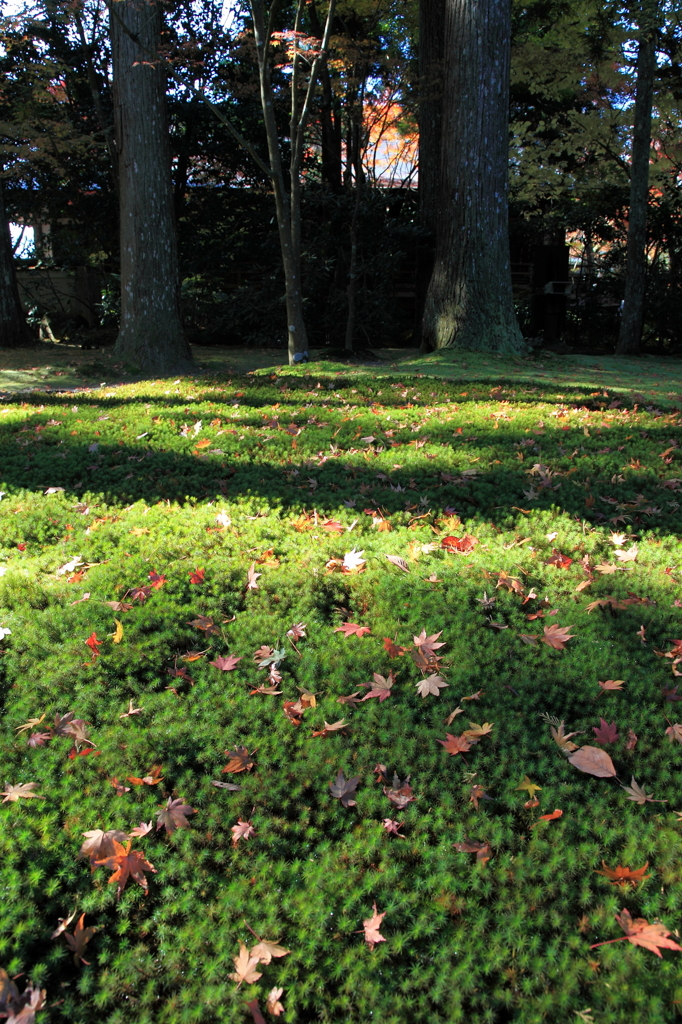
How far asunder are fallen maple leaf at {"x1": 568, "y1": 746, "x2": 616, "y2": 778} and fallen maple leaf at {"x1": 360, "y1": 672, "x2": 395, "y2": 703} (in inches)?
28.8

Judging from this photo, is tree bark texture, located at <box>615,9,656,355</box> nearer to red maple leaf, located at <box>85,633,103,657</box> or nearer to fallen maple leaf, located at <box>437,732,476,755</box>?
fallen maple leaf, located at <box>437,732,476,755</box>

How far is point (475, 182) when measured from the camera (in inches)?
417

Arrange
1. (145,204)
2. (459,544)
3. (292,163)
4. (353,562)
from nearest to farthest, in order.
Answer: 1. (353,562)
2. (459,544)
3. (292,163)
4. (145,204)

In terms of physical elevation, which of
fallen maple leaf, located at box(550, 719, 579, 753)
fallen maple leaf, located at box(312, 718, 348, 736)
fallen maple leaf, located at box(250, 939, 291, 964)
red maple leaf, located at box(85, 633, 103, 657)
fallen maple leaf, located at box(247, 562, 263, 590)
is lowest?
fallen maple leaf, located at box(250, 939, 291, 964)

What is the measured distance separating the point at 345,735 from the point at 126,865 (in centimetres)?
88

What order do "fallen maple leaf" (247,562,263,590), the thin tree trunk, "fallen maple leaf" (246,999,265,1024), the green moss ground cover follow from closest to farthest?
"fallen maple leaf" (246,999,265,1024) → the green moss ground cover → "fallen maple leaf" (247,562,263,590) → the thin tree trunk

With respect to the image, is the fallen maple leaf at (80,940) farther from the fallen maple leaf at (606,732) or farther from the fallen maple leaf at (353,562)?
the fallen maple leaf at (353,562)

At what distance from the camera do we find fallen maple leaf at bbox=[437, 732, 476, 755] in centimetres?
264

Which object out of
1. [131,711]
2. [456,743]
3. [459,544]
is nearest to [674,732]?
[456,743]

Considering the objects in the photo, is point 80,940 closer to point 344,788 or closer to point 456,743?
point 344,788

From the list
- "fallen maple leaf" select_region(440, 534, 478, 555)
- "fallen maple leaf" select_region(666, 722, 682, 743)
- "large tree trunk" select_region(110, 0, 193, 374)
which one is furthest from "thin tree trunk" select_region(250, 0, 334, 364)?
"fallen maple leaf" select_region(666, 722, 682, 743)

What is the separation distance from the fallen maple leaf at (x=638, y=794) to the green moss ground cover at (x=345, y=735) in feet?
0.07

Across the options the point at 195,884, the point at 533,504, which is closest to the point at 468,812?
the point at 195,884

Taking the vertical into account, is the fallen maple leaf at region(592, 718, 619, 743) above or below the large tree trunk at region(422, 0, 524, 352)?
below
